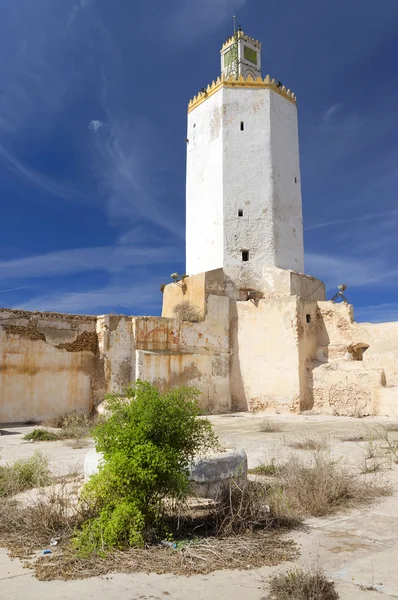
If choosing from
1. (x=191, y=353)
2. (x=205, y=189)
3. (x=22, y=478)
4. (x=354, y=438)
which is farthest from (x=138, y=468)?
(x=205, y=189)

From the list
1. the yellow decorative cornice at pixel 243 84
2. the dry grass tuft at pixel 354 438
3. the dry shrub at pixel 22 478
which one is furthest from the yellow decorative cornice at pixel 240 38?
the dry shrub at pixel 22 478

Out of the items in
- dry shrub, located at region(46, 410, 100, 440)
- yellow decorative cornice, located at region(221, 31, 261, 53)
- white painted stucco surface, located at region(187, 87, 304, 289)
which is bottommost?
dry shrub, located at region(46, 410, 100, 440)

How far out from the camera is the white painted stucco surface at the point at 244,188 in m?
23.0

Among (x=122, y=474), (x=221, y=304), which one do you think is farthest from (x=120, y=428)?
(x=221, y=304)

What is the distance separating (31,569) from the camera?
380 centimetres

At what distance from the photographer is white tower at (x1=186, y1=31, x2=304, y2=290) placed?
23.0 m

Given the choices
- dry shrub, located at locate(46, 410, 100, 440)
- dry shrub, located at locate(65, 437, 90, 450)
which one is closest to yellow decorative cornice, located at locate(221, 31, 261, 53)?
dry shrub, located at locate(46, 410, 100, 440)

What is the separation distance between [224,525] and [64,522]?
57.3 inches

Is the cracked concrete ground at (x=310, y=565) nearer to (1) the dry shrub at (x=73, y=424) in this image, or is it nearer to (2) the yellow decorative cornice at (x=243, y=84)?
(1) the dry shrub at (x=73, y=424)

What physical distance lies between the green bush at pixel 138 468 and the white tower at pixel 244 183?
1800 centimetres

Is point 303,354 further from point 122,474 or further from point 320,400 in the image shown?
point 122,474

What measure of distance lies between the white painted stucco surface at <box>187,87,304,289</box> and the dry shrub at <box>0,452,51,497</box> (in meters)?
16.4

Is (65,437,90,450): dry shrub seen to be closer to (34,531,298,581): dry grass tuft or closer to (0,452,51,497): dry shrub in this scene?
(0,452,51,497): dry shrub

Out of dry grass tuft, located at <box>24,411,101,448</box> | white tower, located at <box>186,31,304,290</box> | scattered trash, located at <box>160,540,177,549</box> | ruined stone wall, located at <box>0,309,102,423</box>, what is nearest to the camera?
scattered trash, located at <box>160,540,177,549</box>
